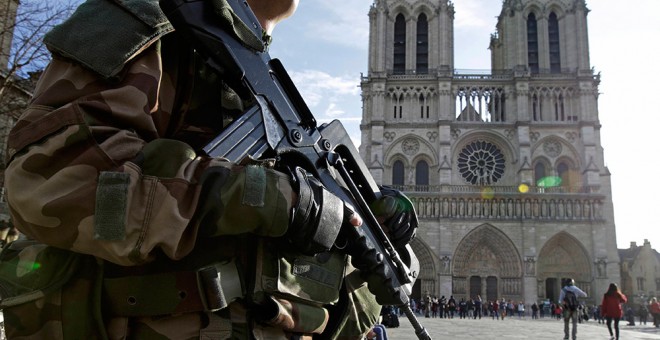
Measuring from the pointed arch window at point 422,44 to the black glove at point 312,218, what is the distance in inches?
1309

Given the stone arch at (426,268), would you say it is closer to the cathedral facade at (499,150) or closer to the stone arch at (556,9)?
the cathedral facade at (499,150)

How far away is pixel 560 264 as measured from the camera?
100ft

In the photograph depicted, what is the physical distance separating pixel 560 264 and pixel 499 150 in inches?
292

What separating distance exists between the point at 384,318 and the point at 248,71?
239 inches

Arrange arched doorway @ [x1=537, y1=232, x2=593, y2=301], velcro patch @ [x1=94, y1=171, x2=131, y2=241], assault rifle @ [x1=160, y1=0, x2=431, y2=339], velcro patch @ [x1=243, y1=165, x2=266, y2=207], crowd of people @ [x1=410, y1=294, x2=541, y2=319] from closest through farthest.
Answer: velcro patch @ [x1=94, y1=171, x2=131, y2=241], velcro patch @ [x1=243, y1=165, x2=266, y2=207], assault rifle @ [x1=160, y1=0, x2=431, y2=339], crowd of people @ [x1=410, y1=294, x2=541, y2=319], arched doorway @ [x1=537, y1=232, x2=593, y2=301]

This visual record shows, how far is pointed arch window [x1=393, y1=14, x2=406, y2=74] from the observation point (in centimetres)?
3362

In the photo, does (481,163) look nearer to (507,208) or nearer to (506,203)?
(506,203)

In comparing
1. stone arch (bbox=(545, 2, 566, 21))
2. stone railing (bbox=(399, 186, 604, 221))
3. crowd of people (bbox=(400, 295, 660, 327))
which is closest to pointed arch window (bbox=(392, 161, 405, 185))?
stone railing (bbox=(399, 186, 604, 221))

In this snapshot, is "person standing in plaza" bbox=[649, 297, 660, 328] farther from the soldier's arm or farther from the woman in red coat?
the soldier's arm

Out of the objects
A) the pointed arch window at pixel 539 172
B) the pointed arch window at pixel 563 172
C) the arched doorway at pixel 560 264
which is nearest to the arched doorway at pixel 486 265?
the arched doorway at pixel 560 264

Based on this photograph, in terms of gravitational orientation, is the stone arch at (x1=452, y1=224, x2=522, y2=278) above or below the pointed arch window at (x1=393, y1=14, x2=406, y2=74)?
below

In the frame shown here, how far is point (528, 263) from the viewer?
97.7 ft

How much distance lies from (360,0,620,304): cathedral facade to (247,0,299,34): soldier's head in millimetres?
28958

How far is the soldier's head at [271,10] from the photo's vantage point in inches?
74.1
